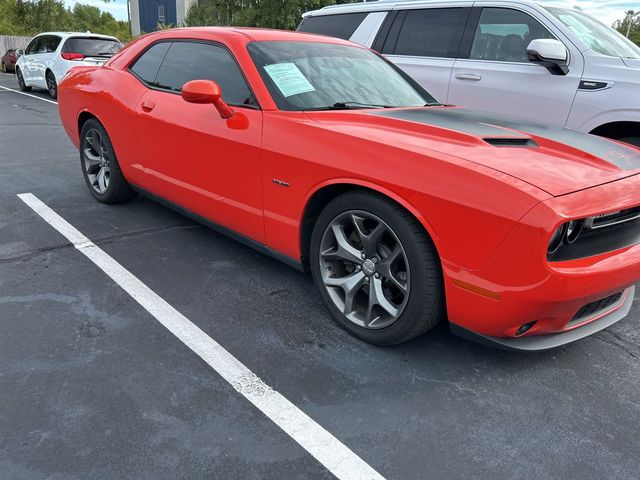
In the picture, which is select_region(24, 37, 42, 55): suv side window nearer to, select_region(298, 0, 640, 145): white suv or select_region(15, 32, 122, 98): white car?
select_region(15, 32, 122, 98): white car

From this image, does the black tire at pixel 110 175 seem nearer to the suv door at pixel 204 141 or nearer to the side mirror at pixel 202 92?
the suv door at pixel 204 141

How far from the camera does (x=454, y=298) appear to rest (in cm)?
235

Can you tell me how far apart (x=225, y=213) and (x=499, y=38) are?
3317 mm

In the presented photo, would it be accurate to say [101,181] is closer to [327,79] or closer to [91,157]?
[91,157]

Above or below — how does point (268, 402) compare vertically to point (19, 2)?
below

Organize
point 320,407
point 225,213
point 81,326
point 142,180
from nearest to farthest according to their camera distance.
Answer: point 320,407 → point 81,326 → point 225,213 → point 142,180

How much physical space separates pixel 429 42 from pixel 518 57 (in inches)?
39.9

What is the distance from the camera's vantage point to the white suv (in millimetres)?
4359

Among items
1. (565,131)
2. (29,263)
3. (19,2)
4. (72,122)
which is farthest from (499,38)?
(19,2)


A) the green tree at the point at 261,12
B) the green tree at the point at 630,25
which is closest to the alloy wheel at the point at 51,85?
the green tree at the point at 261,12

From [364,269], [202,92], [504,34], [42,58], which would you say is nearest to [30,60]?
[42,58]

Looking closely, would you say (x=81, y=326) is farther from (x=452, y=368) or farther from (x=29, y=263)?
(x=452, y=368)

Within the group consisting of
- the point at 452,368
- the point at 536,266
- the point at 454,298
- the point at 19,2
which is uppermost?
the point at 19,2

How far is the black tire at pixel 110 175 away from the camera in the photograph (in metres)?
4.48
